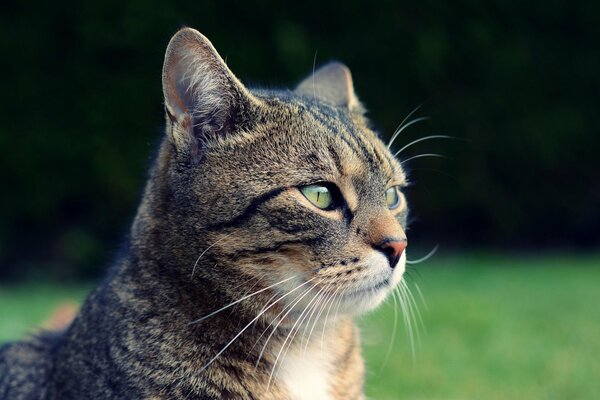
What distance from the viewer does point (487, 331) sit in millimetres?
5652

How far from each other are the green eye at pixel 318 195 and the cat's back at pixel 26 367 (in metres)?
1.13

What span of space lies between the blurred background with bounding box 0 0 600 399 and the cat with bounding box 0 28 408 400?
3475mm

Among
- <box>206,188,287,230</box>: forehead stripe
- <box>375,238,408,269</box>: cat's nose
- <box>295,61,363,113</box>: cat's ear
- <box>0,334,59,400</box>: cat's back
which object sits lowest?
<box>0,334,59,400</box>: cat's back

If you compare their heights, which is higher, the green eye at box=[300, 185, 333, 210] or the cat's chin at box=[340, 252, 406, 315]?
the green eye at box=[300, 185, 333, 210]

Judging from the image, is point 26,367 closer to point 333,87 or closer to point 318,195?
point 318,195

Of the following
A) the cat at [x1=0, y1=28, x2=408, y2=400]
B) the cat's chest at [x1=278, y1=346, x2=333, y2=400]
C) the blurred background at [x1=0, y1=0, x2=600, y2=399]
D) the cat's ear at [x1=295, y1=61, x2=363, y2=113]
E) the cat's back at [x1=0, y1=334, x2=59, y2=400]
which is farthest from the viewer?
the blurred background at [x1=0, y1=0, x2=600, y2=399]

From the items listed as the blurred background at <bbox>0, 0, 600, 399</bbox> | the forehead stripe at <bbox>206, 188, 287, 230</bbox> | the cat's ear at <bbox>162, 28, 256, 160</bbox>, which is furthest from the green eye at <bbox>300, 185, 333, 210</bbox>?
the blurred background at <bbox>0, 0, 600, 399</bbox>

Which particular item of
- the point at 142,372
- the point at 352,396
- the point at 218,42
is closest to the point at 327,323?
the point at 352,396

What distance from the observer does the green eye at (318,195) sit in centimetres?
260

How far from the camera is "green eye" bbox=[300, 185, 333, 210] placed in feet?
8.53

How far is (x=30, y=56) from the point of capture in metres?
7.31

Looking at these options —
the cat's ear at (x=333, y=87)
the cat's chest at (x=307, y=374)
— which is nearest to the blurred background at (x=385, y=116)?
the cat's ear at (x=333, y=87)

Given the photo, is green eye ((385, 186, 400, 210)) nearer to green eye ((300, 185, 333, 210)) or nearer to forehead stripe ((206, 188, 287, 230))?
green eye ((300, 185, 333, 210))

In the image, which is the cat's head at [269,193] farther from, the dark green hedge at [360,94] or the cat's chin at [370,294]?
the dark green hedge at [360,94]
